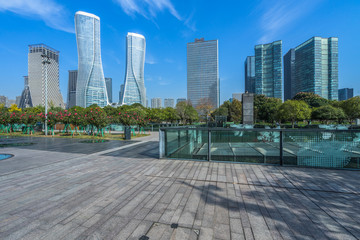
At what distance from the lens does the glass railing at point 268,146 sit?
176 inches

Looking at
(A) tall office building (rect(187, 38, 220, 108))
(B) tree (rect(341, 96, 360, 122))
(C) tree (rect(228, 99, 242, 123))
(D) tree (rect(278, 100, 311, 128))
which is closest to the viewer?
(B) tree (rect(341, 96, 360, 122))

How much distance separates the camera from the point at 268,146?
516 cm

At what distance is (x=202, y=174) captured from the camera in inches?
168

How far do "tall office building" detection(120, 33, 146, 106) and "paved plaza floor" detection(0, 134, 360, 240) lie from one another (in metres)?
129

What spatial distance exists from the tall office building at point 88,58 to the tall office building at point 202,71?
244ft

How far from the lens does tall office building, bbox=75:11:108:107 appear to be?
100500mm

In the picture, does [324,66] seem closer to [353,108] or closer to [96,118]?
[353,108]

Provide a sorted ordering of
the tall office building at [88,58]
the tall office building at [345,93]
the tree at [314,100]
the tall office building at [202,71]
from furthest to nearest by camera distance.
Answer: the tall office building at [345,93]
the tall office building at [202,71]
the tall office building at [88,58]
the tree at [314,100]

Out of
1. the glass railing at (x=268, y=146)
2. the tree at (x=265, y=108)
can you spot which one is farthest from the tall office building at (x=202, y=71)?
the glass railing at (x=268, y=146)

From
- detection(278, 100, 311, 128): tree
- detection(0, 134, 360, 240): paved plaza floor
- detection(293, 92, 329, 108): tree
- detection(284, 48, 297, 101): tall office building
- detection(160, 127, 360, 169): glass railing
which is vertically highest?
detection(284, 48, 297, 101): tall office building

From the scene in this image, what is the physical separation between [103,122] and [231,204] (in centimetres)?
1460

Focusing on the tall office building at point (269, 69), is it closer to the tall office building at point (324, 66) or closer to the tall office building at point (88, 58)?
the tall office building at point (324, 66)

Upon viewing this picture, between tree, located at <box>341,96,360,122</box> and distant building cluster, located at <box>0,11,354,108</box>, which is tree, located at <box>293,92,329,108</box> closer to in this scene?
tree, located at <box>341,96,360,122</box>

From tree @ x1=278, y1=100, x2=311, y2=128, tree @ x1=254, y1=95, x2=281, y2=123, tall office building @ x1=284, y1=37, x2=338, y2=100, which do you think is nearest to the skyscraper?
tall office building @ x1=284, y1=37, x2=338, y2=100
